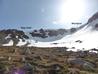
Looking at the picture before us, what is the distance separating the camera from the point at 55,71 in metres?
78.3

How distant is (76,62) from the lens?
331 feet

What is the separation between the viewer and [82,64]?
95500 millimetres

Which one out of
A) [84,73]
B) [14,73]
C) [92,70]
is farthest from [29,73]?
[92,70]

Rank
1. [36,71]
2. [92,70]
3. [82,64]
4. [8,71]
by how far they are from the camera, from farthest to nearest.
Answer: [82,64]
[92,70]
[36,71]
[8,71]

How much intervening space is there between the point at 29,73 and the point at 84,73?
15931 millimetres

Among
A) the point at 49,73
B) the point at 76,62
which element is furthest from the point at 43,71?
the point at 76,62

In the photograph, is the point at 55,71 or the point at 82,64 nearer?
the point at 55,71

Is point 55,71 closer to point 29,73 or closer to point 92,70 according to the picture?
point 29,73

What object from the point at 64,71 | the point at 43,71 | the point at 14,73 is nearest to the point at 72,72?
the point at 64,71

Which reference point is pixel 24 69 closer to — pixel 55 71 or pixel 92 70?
pixel 55 71

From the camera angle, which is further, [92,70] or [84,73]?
[92,70]

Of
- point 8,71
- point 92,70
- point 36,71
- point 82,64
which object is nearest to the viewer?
point 8,71

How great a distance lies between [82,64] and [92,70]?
7666mm

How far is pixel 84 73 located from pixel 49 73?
943cm
